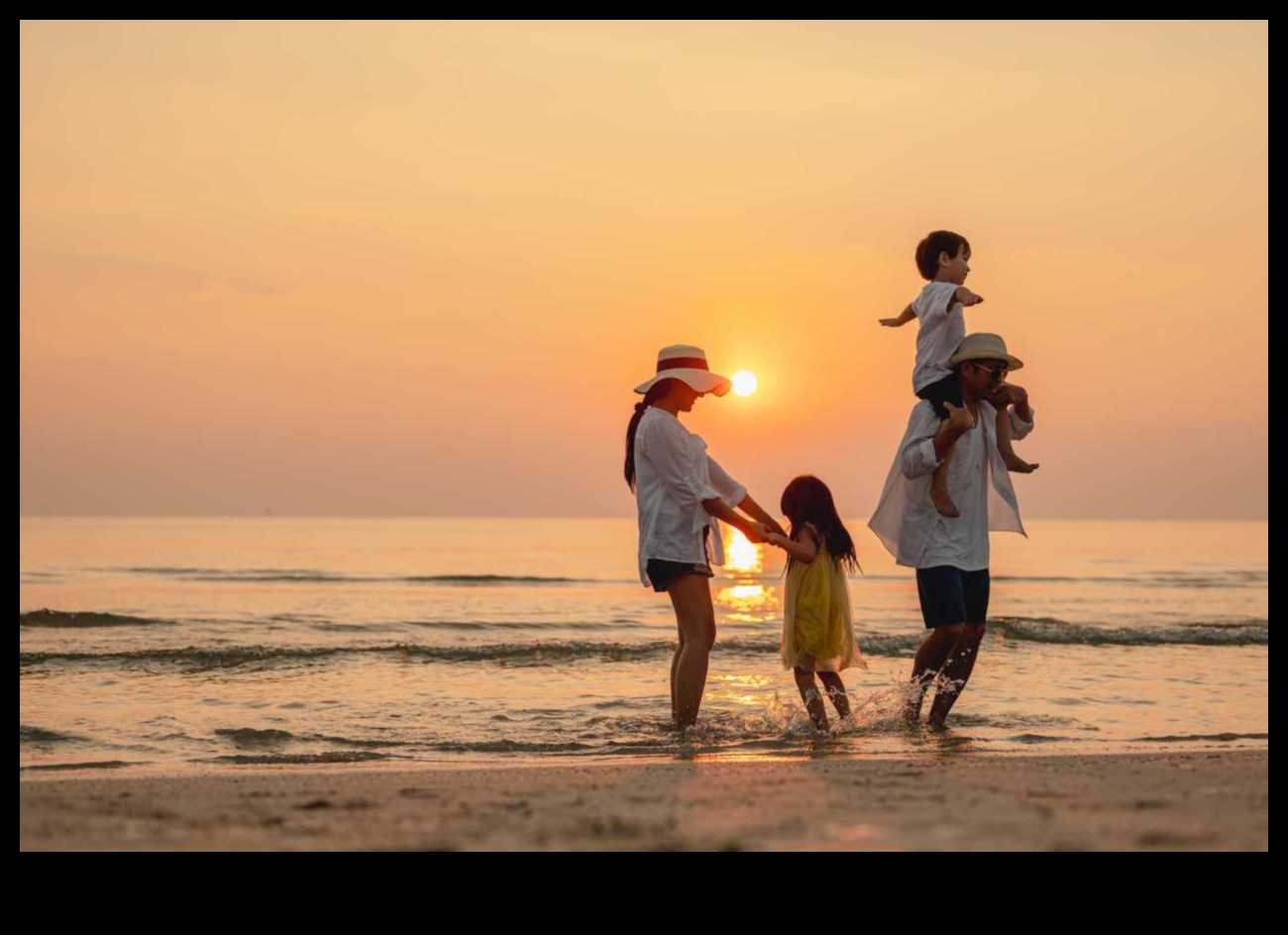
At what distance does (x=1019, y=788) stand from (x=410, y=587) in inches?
1018

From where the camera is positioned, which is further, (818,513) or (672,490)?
(818,513)

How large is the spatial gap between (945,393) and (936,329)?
336mm

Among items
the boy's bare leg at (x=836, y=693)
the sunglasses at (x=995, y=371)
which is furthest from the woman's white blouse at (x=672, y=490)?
the sunglasses at (x=995, y=371)

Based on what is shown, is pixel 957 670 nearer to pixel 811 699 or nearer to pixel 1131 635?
pixel 811 699

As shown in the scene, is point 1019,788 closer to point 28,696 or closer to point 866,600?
point 28,696

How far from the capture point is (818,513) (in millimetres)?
7727

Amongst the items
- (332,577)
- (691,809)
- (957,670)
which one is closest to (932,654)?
(957,670)

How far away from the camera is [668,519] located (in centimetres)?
708

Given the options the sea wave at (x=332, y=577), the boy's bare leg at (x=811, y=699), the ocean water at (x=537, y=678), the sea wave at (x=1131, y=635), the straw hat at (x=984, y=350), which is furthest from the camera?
the sea wave at (x=332, y=577)

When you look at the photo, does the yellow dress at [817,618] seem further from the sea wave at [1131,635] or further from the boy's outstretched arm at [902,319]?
the sea wave at [1131,635]

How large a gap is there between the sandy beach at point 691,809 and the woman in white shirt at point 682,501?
1878mm

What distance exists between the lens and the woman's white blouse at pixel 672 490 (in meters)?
7.04

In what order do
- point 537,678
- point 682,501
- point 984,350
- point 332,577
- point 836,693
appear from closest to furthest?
point 984,350, point 682,501, point 836,693, point 537,678, point 332,577
